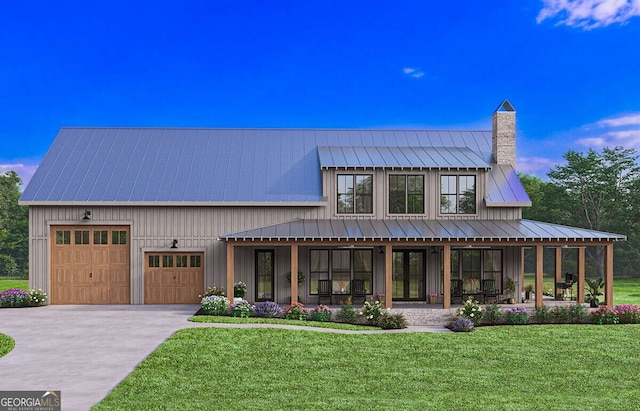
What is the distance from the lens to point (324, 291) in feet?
78.8

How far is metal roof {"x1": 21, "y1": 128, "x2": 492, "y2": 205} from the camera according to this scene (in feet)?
81.3

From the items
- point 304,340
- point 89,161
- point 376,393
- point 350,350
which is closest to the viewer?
point 376,393

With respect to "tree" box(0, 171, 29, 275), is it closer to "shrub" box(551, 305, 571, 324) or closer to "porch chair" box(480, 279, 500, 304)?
"porch chair" box(480, 279, 500, 304)

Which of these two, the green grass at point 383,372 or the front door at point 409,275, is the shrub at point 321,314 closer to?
the green grass at point 383,372

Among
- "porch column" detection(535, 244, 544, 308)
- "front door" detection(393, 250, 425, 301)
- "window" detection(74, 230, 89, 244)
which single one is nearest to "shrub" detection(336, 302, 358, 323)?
"front door" detection(393, 250, 425, 301)

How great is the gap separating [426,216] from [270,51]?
74.4 feet

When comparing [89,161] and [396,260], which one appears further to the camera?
[89,161]

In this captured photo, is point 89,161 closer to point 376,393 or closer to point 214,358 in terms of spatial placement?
point 214,358

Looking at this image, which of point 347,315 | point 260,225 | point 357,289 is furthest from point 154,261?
point 347,315

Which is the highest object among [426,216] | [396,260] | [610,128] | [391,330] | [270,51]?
[270,51]

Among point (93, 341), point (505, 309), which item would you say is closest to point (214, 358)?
point (93, 341)

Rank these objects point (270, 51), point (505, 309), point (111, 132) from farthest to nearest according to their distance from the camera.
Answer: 1. point (270, 51)
2. point (111, 132)
3. point (505, 309)

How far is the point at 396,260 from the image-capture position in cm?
2450

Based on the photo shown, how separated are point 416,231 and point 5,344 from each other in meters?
13.9
